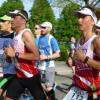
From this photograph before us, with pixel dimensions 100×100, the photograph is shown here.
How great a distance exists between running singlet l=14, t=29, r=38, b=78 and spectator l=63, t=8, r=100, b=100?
140 centimetres

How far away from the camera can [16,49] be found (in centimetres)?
657

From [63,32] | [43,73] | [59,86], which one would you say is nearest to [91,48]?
[43,73]

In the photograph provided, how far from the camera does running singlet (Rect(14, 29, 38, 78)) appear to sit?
256 inches

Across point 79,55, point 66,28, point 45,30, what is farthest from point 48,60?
point 66,28

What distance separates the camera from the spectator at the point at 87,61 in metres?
4.97

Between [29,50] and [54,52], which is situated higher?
[29,50]

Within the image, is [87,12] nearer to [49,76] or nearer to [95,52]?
[95,52]

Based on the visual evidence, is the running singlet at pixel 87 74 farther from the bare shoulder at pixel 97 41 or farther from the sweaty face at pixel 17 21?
the sweaty face at pixel 17 21

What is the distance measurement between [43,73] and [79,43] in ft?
13.6

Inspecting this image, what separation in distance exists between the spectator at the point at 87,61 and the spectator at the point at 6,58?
1.88m

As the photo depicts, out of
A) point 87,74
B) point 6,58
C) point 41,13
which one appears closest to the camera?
point 87,74

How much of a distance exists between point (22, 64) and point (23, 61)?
0.17 feet

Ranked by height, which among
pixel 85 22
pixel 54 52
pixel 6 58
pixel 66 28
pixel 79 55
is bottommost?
pixel 66 28

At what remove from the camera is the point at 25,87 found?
21.8 feet
